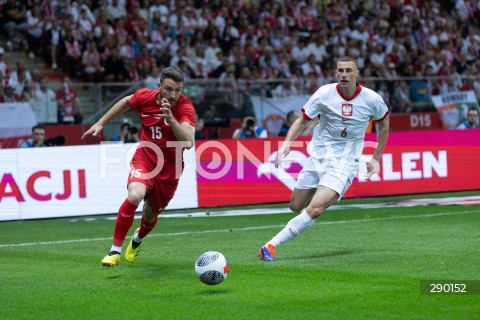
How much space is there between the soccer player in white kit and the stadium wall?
6.10m

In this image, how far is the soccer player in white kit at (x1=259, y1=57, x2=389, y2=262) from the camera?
36.5ft

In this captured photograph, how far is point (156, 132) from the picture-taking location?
10594mm

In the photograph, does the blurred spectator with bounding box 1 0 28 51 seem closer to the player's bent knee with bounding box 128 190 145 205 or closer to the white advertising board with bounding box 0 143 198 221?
the white advertising board with bounding box 0 143 198 221

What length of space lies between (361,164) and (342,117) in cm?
700

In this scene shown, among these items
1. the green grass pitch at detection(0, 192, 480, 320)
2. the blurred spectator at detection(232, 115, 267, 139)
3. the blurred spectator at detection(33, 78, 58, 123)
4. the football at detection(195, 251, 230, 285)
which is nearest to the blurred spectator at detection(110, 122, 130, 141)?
the blurred spectator at detection(33, 78, 58, 123)

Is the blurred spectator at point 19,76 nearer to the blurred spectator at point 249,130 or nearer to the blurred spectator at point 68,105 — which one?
the blurred spectator at point 68,105

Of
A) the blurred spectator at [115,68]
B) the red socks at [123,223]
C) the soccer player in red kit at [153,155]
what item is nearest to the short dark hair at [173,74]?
the soccer player in red kit at [153,155]

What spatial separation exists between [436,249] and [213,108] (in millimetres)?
11360

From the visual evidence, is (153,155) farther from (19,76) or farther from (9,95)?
(19,76)

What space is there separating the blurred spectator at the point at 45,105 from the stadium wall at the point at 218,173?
12.8 feet

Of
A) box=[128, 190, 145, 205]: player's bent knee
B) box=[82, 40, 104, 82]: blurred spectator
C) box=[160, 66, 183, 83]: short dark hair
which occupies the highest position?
box=[82, 40, 104, 82]: blurred spectator

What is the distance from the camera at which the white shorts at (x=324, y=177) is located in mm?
11062

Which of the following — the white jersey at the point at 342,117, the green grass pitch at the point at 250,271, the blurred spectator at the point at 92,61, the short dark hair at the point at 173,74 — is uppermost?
the blurred spectator at the point at 92,61

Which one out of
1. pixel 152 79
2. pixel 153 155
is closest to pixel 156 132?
pixel 153 155
